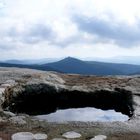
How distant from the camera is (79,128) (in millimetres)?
15945

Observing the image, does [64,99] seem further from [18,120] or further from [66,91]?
[18,120]

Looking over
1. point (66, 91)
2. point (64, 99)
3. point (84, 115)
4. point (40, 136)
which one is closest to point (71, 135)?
point (40, 136)

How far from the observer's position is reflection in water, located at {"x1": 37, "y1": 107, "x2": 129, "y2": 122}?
2077 centimetres

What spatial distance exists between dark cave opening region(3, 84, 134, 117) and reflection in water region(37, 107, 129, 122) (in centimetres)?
Result: 110

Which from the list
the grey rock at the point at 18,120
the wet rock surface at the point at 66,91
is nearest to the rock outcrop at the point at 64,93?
the wet rock surface at the point at 66,91

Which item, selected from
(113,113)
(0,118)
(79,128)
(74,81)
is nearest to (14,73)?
(74,81)

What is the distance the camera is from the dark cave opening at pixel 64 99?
2405 centimetres

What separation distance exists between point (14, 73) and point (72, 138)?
14420 mm

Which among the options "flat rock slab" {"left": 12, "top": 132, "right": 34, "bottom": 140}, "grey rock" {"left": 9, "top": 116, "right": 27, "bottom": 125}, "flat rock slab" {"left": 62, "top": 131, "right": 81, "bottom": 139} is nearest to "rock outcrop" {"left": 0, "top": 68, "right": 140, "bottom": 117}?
"grey rock" {"left": 9, "top": 116, "right": 27, "bottom": 125}

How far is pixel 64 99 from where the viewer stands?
990 inches

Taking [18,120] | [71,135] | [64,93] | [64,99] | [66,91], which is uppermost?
[66,91]

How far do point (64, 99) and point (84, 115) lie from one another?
359 cm

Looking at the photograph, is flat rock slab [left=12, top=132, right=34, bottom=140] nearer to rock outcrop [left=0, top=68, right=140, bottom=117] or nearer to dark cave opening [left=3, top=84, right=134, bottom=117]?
rock outcrop [left=0, top=68, right=140, bottom=117]

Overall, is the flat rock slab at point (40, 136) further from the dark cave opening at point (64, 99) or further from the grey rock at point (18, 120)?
the dark cave opening at point (64, 99)
